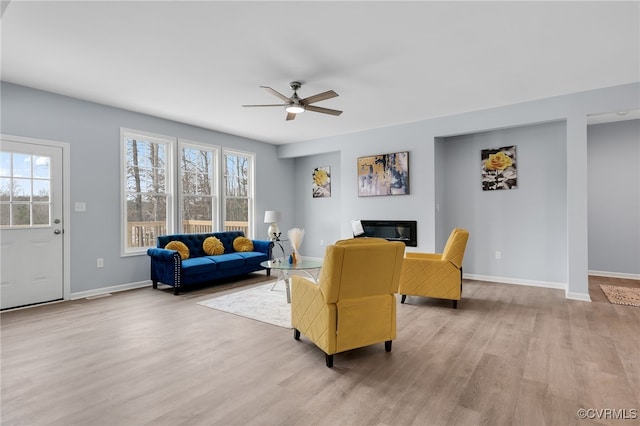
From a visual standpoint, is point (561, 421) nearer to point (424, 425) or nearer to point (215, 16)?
point (424, 425)

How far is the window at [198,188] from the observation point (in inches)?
234

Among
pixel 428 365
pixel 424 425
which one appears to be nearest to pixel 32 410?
pixel 424 425

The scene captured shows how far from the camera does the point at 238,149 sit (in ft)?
22.5

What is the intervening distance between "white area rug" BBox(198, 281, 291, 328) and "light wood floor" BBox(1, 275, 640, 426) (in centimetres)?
20

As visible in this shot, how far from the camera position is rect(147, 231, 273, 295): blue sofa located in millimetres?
4695

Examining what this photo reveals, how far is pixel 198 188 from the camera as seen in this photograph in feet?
20.2

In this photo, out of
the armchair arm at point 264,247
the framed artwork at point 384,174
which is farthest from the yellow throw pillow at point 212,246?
the framed artwork at point 384,174

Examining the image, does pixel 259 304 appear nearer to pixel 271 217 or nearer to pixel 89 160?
pixel 271 217

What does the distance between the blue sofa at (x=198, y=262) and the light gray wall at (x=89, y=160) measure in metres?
0.54

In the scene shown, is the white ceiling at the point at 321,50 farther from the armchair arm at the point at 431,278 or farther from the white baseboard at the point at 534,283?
the white baseboard at the point at 534,283

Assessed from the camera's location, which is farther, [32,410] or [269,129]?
[269,129]

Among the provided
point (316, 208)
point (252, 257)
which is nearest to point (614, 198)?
point (316, 208)

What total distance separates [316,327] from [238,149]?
5.06 meters

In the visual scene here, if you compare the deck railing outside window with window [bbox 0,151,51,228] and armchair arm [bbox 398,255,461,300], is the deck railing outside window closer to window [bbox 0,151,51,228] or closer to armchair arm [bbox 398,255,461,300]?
window [bbox 0,151,51,228]
